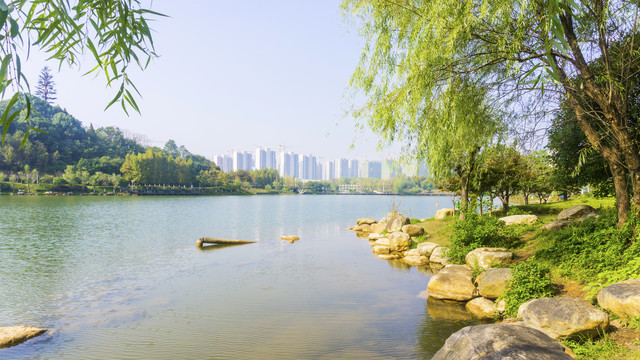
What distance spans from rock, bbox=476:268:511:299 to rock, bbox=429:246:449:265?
353cm

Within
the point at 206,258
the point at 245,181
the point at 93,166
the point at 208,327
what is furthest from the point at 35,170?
the point at 208,327

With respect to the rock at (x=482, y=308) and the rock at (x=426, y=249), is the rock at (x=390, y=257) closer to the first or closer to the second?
the rock at (x=426, y=249)

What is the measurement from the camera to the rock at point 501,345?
3893 millimetres

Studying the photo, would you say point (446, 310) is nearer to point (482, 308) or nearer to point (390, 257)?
point (482, 308)

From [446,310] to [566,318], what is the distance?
3.18m

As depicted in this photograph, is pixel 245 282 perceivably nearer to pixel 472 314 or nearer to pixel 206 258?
pixel 206 258

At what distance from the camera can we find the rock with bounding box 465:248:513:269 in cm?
998

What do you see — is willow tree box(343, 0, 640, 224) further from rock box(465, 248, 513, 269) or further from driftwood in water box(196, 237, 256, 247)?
driftwood in water box(196, 237, 256, 247)

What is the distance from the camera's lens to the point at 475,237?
11836mm

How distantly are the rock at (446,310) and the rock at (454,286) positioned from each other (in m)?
0.15

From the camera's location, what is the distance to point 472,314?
807 centimetres

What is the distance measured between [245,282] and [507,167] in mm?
12618

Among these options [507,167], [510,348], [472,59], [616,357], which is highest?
[472,59]

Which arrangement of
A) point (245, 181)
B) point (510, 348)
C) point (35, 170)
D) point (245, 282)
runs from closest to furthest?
point (510, 348) → point (245, 282) → point (35, 170) → point (245, 181)
